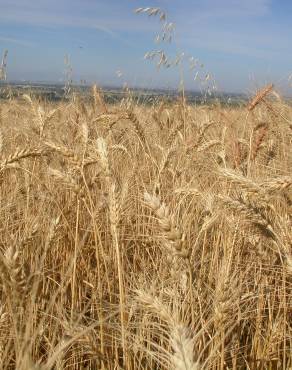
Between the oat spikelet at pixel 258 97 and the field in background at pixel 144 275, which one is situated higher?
the oat spikelet at pixel 258 97

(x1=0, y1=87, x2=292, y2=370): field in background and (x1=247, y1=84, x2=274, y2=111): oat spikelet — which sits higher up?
(x1=247, y1=84, x2=274, y2=111): oat spikelet

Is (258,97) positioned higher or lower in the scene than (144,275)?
higher

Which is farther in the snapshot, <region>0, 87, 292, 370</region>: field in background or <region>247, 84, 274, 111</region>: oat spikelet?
<region>247, 84, 274, 111</region>: oat spikelet

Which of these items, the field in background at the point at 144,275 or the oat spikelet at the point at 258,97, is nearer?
Answer: the field in background at the point at 144,275

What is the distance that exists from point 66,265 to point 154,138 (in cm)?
192

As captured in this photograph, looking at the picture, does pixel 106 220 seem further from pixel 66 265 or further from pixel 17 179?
pixel 17 179

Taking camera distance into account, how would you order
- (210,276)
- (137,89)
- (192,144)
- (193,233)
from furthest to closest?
(137,89)
(192,144)
(193,233)
(210,276)

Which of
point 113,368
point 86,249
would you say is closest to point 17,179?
point 86,249

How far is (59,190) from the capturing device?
2.30m

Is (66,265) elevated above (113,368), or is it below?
above

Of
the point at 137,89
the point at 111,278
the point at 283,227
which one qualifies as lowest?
the point at 111,278

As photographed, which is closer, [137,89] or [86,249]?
[86,249]

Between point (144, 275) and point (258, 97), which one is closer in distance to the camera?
point (144, 275)

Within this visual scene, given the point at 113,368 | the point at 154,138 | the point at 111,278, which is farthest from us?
the point at 154,138
